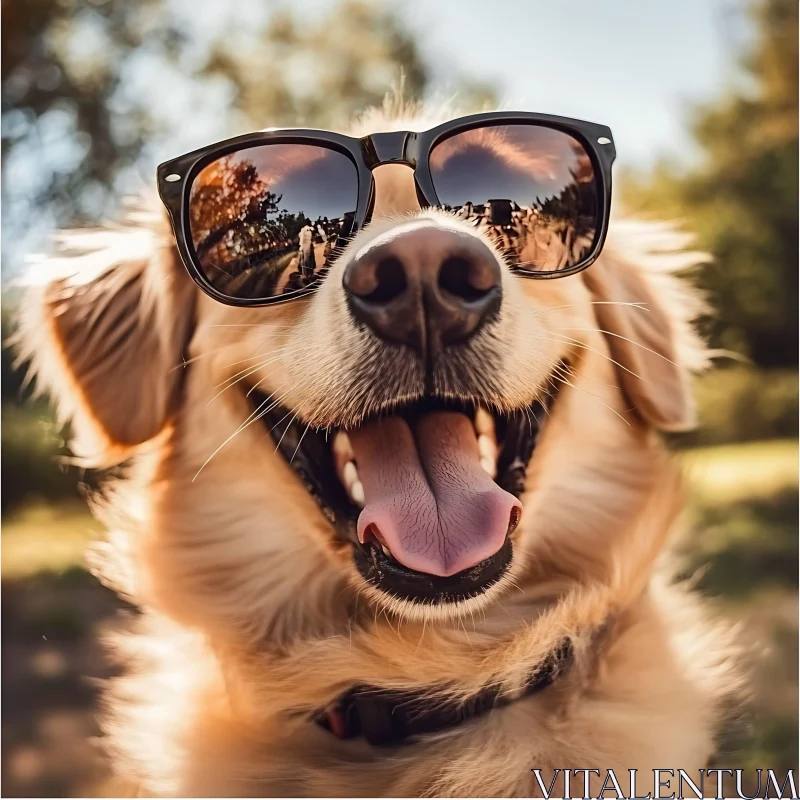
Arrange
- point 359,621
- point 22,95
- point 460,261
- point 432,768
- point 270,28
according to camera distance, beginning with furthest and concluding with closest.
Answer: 1. point 270,28
2. point 22,95
3. point 359,621
4. point 432,768
5. point 460,261

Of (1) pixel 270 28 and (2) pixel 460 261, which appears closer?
(2) pixel 460 261

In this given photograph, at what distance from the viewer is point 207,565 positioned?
5.73 feet

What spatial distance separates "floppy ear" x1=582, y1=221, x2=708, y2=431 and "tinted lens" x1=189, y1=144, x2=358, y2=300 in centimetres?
62

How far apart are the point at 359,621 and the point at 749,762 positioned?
1.05m

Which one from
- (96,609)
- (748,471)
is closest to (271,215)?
(96,609)

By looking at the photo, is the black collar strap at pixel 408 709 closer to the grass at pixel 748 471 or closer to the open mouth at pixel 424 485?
the open mouth at pixel 424 485

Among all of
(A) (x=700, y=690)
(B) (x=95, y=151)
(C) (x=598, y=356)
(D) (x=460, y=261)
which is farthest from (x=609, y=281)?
(B) (x=95, y=151)

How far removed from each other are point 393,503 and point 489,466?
24 centimetres

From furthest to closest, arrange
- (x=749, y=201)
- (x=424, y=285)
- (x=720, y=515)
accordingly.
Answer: (x=749, y=201), (x=720, y=515), (x=424, y=285)

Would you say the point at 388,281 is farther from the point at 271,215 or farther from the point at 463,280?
the point at 271,215

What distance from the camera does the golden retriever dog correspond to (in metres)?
1.45

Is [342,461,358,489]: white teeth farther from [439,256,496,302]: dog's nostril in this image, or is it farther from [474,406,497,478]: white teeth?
[439,256,496,302]: dog's nostril

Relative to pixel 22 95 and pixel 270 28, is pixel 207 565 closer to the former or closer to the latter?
pixel 22 95

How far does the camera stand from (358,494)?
1.55m
